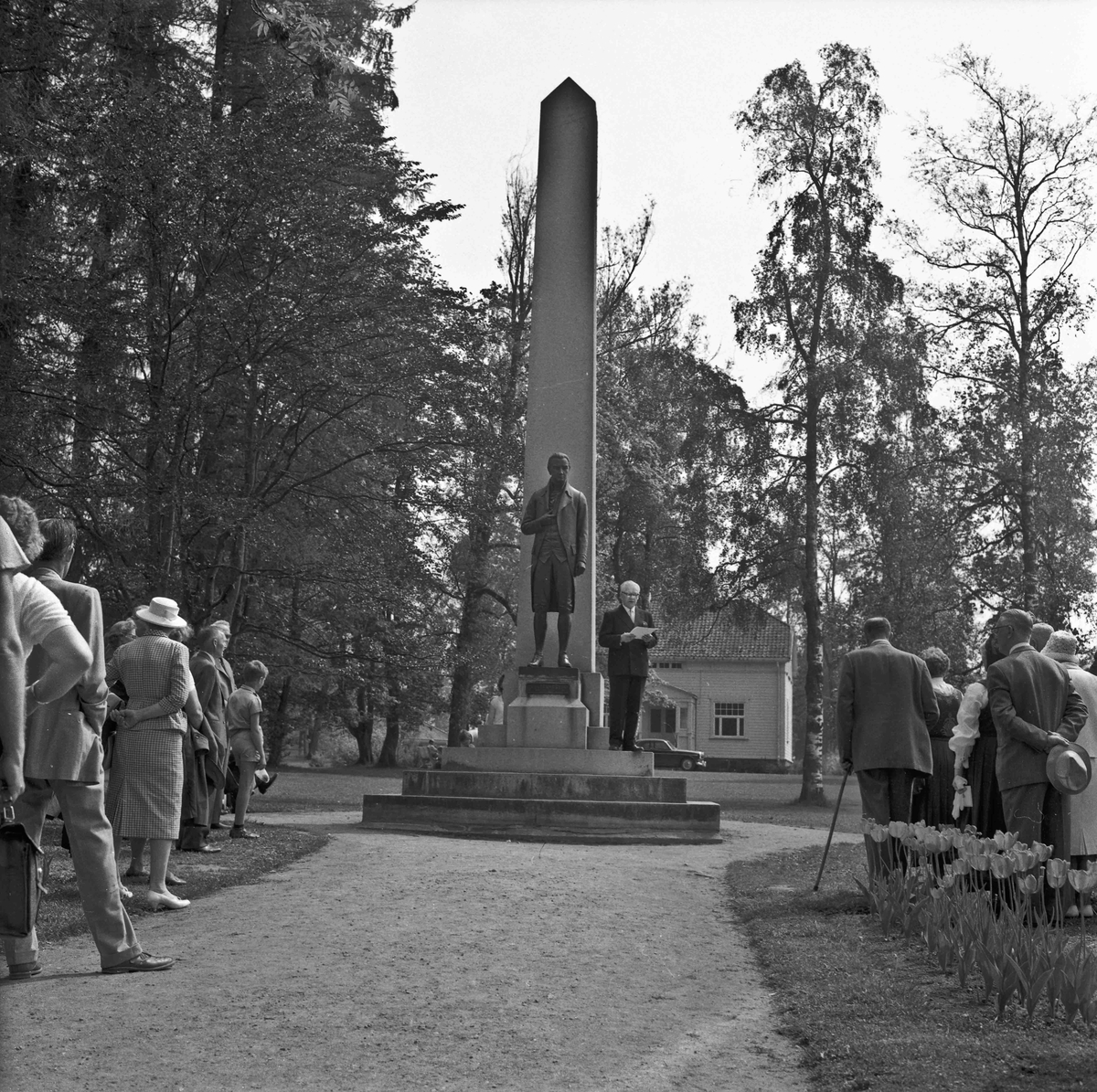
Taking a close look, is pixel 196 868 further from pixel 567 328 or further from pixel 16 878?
pixel 567 328

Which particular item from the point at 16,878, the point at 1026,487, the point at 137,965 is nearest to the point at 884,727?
the point at 137,965

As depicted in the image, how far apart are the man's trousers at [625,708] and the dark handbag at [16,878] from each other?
399 inches

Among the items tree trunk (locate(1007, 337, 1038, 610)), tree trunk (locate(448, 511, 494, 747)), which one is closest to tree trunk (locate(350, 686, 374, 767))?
tree trunk (locate(448, 511, 494, 747))

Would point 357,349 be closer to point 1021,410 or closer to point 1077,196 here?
point 1021,410

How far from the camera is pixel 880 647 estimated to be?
8758 millimetres

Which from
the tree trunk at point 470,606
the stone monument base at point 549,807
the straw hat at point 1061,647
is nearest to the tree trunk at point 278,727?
the tree trunk at point 470,606

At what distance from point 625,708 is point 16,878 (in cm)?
1030

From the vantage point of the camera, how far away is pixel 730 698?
59.8 meters

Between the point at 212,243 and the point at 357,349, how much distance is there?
242 cm

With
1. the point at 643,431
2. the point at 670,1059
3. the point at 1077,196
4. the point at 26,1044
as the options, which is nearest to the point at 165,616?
the point at 26,1044

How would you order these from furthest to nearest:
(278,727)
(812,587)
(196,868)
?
→ 1. (278,727)
2. (812,587)
3. (196,868)

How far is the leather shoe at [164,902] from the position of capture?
7359 mm

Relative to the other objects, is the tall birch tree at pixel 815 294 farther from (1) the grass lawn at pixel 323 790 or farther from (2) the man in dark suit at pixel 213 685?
(2) the man in dark suit at pixel 213 685

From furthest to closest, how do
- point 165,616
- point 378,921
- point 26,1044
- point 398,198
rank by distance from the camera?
1. point 398,198
2. point 165,616
3. point 378,921
4. point 26,1044
